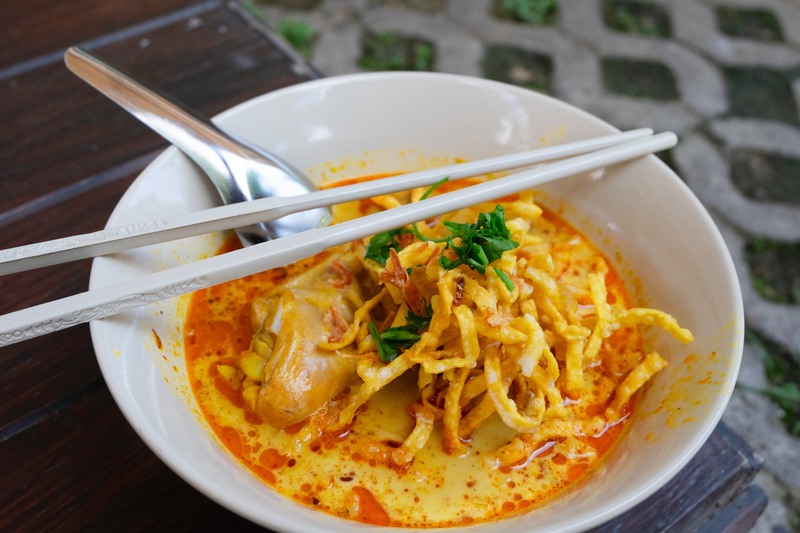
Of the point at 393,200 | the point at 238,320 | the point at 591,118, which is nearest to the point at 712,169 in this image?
the point at 591,118

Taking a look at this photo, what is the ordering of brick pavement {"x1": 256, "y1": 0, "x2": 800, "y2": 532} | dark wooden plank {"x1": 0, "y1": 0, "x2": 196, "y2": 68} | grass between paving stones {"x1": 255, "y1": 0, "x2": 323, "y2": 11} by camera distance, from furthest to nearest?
grass between paving stones {"x1": 255, "y1": 0, "x2": 323, "y2": 11} → brick pavement {"x1": 256, "y1": 0, "x2": 800, "y2": 532} → dark wooden plank {"x1": 0, "y1": 0, "x2": 196, "y2": 68}

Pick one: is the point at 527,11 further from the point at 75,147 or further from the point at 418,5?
the point at 75,147

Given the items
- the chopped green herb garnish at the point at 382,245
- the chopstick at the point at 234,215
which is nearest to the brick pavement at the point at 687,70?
the chopstick at the point at 234,215

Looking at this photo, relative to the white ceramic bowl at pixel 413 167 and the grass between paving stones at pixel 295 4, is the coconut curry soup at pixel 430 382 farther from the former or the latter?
the grass between paving stones at pixel 295 4

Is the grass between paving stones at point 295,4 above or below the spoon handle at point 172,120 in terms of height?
below

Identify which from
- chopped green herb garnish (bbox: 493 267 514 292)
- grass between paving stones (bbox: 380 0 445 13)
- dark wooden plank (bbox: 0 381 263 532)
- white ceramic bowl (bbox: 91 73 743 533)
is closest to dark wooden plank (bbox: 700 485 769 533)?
white ceramic bowl (bbox: 91 73 743 533)

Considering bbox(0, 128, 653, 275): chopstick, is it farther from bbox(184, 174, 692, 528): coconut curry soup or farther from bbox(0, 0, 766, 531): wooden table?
bbox(0, 0, 766, 531): wooden table
